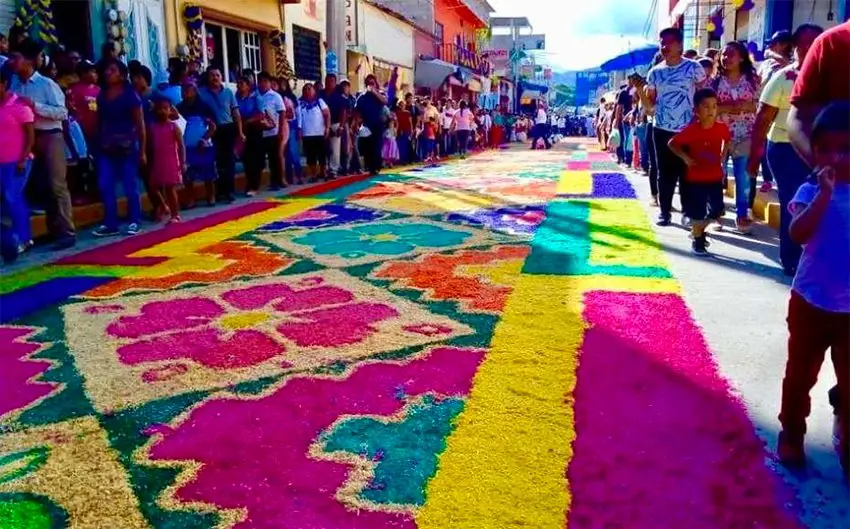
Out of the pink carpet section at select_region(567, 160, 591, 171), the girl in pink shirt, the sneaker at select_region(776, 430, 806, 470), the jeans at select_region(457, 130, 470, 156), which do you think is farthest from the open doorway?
the jeans at select_region(457, 130, 470, 156)

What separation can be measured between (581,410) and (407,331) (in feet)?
4.13

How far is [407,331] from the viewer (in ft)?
12.9

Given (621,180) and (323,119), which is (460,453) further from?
(323,119)

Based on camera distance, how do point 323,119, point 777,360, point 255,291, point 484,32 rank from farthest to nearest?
point 484,32 < point 323,119 < point 255,291 < point 777,360

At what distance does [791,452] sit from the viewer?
2.47 meters

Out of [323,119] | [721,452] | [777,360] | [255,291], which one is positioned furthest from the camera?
[323,119]

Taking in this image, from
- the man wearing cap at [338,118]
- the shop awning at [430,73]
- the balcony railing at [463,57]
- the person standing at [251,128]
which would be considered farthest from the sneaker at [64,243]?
the balcony railing at [463,57]

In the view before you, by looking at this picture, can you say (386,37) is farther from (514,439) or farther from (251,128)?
(514,439)

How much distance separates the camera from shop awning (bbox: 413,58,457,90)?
2789 cm

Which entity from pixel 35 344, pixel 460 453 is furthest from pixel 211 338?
pixel 460 453

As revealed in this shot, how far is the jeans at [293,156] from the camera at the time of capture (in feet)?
41.2

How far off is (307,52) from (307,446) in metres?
15.6

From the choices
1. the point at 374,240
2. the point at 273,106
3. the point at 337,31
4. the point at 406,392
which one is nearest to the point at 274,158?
the point at 273,106

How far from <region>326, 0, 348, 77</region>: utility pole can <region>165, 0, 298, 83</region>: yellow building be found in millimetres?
1884
